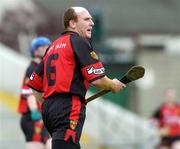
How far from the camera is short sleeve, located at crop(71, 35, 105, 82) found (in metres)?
8.09

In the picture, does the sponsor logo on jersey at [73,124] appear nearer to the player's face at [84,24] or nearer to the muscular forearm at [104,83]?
the muscular forearm at [104,83]

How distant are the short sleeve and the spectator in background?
932 cm

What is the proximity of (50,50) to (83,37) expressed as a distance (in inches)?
14.9

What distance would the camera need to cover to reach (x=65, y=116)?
813cm

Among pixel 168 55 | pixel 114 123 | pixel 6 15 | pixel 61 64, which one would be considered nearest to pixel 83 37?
pixel 61 64

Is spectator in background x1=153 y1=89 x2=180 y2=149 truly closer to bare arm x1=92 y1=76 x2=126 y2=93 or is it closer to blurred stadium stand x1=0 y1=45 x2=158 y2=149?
blurred stadium stand x1=0 y1=45 x2=158 y2=149

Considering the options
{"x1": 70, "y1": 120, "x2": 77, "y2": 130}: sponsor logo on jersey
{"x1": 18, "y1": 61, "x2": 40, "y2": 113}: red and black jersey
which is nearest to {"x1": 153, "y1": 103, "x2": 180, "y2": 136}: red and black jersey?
{"x1": 18, "y1": 61, "x2": 40, "y2": 113}: red and black jersey

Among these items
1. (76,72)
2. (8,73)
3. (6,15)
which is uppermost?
(76,72)

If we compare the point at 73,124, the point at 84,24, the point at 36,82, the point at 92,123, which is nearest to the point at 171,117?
the point at 92,123

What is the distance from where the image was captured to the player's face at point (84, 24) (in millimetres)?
8344

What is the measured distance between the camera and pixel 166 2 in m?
36.1

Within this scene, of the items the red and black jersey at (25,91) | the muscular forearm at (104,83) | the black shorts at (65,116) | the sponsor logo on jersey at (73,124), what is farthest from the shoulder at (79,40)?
the red and black jersey at (25,91)

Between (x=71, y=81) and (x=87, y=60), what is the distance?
25 cm

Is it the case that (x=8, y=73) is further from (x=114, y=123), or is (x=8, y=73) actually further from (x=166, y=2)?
(x=166, y=2)
